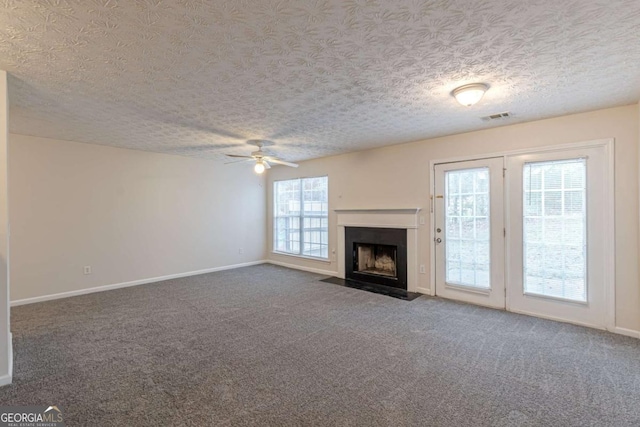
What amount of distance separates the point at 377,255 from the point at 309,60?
4171mm

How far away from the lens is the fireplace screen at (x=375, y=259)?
545 cm

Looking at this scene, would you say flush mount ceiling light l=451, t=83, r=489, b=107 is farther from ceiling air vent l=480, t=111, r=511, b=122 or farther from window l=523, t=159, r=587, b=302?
window l=523, t=159, r=587, b=302

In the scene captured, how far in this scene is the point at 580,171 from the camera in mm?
3412

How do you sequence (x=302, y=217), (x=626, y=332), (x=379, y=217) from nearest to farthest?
1. (x=626, y=332)
2. (x=379, y=217)
3. (x=302, y=217)

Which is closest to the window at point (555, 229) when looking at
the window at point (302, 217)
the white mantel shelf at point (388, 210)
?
the white mantel shelf at point (388, 210)

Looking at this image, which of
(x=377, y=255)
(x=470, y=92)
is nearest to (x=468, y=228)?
(x=377, y=255)

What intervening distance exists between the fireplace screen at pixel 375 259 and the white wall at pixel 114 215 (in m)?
2.85

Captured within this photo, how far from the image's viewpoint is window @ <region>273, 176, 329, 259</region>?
6457mm

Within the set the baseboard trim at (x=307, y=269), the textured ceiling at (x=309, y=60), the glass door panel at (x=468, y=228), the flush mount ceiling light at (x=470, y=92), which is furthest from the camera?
the baseboard trim at (x=307, y=269)

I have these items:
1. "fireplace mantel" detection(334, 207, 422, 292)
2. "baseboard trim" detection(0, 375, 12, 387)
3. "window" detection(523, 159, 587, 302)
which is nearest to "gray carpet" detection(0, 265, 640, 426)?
"baseboard trim" detection(0, 375, 12, 387)

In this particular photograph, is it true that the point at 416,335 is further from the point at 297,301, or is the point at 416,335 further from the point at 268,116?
the point at 268,116

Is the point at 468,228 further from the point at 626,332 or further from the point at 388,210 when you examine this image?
the point at 626,332

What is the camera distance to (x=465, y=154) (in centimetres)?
429

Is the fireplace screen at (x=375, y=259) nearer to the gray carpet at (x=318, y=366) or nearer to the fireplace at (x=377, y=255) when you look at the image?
the fireplace at (x=377, y=255)
